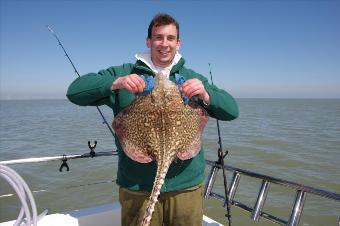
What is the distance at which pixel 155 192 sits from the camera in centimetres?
233

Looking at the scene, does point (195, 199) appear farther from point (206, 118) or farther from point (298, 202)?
point (298, 202)

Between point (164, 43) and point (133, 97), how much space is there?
1.89ft

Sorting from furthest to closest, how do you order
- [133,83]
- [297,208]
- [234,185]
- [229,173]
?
[229,173] → [234,185] → [297,208] → [133,83]

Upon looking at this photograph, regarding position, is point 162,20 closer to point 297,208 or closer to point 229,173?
point 297,208

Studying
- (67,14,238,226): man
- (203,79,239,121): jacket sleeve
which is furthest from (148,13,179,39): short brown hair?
(203,79,239,121): jacket sleeve

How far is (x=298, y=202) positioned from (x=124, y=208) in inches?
77.9

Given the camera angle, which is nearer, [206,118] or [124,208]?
[206,118]

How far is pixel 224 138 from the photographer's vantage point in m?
24.1

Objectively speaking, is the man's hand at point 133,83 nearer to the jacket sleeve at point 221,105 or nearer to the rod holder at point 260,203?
the jacket sleeve at point 221,105

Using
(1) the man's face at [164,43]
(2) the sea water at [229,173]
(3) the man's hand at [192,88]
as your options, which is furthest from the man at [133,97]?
(2) the sea water at [229,173]

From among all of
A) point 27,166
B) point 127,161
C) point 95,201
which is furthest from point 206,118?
point 27,166

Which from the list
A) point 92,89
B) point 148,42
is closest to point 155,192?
point 92,89

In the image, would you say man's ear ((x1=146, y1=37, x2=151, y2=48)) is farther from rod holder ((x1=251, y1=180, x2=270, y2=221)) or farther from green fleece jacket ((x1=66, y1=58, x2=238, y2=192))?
rod holder ((x1=251, y1=180, x2=270, y2=221))

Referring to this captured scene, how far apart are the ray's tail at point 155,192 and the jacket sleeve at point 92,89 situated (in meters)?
0.83
